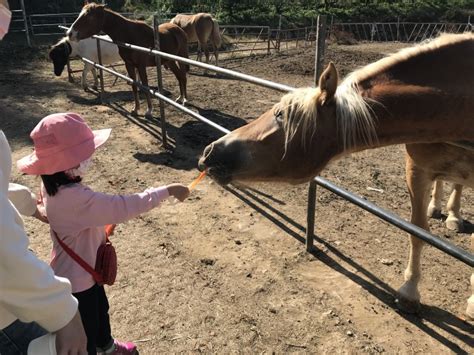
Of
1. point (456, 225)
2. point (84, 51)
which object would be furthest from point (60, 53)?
point (456, 225)

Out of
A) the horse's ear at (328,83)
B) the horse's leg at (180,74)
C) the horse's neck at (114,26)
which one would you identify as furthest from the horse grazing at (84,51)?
the horse's ear at (328,83)

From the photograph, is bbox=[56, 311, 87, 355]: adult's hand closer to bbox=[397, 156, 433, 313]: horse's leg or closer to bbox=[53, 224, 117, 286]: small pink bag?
bbox=[53, 224, 117, 286]: small pink bag

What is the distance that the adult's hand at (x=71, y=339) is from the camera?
3.63ft

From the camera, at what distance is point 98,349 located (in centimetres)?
202

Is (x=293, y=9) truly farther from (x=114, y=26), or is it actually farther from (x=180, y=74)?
(x=114, y=26)

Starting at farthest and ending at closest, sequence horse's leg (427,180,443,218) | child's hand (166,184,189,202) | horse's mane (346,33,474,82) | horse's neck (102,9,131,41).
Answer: horse's neck (102,9,131,41) < horse's leg (427,180,443,218) < horse's mane (346,33,474,82) < child's hand (166,184,189,202)

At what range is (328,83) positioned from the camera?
1.81m

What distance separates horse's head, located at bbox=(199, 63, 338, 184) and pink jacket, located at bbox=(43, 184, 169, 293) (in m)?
0.40

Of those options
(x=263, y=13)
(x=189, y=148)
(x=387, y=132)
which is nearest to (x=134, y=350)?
(x=387, y=132)

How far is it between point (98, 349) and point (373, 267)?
204 cm

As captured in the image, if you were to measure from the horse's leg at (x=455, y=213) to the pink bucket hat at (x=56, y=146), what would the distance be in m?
3.21

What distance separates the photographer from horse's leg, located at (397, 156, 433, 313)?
2527 mm

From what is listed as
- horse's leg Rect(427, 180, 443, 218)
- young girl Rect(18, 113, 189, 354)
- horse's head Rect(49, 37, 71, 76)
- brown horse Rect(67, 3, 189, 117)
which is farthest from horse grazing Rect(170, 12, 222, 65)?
young girl Rect(18, 113, 189, 354)

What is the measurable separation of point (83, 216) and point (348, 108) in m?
1.28
